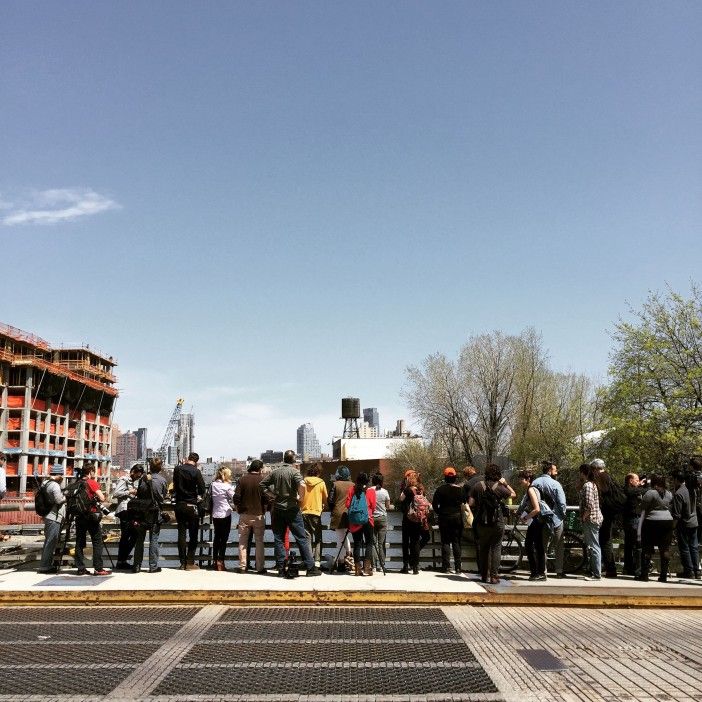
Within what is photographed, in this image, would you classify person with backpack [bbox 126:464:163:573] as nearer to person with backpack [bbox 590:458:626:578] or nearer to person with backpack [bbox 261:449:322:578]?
person with backpack [bbox 261:449:322:578]

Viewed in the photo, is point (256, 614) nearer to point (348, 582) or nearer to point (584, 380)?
point (348, 582)

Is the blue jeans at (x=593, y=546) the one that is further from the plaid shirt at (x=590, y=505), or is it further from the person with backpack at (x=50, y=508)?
the person with backpack at (x=50, y=508)

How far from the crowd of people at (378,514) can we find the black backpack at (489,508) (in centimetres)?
2

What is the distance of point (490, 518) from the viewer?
12.1 meters

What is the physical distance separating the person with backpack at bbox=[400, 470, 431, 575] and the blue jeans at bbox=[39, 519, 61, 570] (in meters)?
6.07

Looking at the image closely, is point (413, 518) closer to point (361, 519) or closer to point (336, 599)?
point (361, 519)

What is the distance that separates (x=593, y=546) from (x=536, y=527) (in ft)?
3.71

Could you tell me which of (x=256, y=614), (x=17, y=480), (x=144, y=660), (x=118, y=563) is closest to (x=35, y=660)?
(x=144, y=660)

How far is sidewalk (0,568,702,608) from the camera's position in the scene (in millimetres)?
10844

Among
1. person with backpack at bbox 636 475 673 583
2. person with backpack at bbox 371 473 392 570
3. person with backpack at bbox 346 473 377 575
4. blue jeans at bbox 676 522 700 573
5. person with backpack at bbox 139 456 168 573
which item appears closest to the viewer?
person with backpack at bbox 636 475 673 583

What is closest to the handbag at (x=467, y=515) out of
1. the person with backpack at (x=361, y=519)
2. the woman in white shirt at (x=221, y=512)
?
the person with backpack at (x=361, y=519)

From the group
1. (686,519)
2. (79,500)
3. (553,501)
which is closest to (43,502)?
(79,500)

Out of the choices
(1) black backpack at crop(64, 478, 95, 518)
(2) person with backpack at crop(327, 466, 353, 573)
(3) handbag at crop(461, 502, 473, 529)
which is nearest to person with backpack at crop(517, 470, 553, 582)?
(3) handbag at crop(461, 502, 473, 529)

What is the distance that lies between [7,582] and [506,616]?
7943 mm
